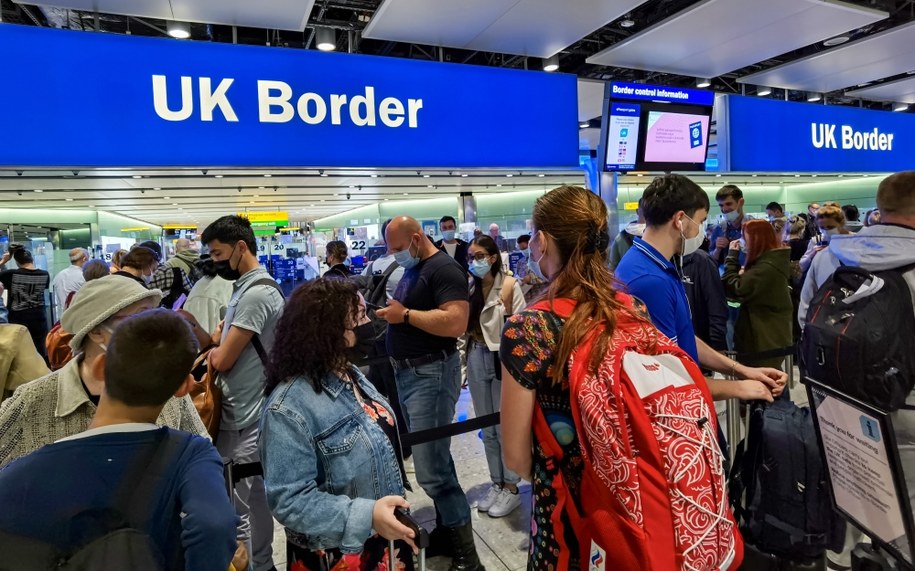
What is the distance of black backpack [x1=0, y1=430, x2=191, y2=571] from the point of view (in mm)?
850

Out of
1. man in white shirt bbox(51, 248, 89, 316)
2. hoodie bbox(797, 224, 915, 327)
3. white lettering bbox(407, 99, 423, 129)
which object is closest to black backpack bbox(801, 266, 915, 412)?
hoodie bbox(797, 224, 915, 327)

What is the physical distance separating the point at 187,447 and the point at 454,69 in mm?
3360

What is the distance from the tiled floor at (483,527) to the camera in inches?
111

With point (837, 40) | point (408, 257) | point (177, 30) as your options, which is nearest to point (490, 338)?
Result: point (408, 257)

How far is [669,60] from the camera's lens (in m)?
5.71

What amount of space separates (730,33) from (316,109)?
4.06m

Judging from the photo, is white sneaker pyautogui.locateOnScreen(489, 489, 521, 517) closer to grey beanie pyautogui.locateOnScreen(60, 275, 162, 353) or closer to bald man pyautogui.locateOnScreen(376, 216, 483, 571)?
bald man pyautogui.locateOnScreen(376, 216, 483, 571)

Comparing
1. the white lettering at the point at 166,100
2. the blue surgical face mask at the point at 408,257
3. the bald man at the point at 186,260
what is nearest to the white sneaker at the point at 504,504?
the blue surgical face mask at the point at 408,257

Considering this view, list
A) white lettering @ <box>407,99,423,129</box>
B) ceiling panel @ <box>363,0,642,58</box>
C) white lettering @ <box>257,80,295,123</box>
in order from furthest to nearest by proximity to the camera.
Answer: ceiling panel @ <box>363,0,642,58</box> < white lettering @ <box>407,99,423,129</box> < white lettering @ <box>257,80,295,123</box>

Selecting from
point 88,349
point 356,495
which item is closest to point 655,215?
point 356,495

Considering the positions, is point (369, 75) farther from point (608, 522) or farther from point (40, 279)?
point (40, 279)

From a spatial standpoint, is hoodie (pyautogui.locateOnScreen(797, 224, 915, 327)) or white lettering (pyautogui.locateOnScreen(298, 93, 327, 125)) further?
white lettering (pyautogui.locateOnScreen(298, 93, 327, 125))

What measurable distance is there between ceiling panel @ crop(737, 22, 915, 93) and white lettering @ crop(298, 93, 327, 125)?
5.23 meters

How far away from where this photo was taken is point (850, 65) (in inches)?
251
